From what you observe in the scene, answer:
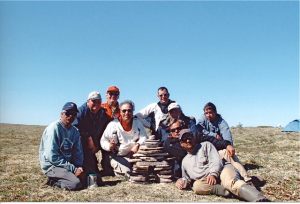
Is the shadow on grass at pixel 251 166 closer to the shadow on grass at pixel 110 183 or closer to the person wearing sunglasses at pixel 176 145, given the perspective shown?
the person wearing sunglasses at pixel 176 145

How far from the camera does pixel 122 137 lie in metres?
10.1

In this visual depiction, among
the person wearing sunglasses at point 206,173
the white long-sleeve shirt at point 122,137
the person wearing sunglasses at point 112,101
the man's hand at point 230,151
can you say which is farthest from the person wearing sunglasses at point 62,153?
the man's hand at point 230,151

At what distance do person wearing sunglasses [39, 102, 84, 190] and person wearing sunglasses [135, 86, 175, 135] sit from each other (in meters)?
2.81

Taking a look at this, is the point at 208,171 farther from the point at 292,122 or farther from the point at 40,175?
the point at 292,122

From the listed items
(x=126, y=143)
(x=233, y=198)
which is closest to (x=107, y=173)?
(x=126, y=143)

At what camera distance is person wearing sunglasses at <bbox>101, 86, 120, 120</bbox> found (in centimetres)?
1117

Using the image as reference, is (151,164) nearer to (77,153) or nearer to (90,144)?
(77,153)

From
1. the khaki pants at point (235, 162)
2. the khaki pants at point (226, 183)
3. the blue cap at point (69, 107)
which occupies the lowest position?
the khaki pants at point (226, 183)

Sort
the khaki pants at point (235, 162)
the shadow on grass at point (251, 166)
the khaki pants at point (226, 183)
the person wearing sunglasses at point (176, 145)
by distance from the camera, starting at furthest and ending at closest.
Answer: the shadow on grass at point (251, 166) → the person wearing sunglasses at point (176, 145) → the khaki pants at point (235, 162) → the khaki pants at point (226, 183)

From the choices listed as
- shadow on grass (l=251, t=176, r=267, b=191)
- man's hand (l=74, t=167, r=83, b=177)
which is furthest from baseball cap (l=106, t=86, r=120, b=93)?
shadow on grass (l=251, t=176, r=267, b=191)

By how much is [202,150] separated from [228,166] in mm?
713

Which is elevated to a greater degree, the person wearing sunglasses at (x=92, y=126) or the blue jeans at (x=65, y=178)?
the person wearing sunglasses at (x=92, y=126)

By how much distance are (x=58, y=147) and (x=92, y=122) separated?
2090 mm

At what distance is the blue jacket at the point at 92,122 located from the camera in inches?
419
